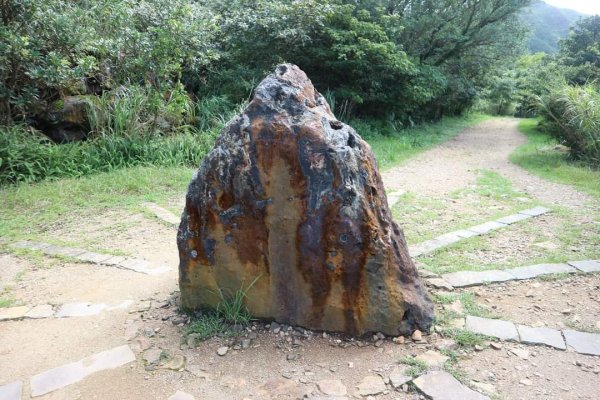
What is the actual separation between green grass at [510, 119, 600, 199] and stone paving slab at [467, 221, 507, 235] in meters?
2.14

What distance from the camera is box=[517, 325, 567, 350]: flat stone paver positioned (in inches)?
98.4

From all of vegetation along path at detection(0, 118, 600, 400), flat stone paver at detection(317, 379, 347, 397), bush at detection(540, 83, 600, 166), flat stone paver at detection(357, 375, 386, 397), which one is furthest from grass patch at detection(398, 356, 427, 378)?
bush at detection(540, 83, 600, 166)

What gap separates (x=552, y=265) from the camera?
3518 millimetres

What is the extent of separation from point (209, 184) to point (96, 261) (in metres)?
1.77

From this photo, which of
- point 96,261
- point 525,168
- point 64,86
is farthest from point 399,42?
point 96,261

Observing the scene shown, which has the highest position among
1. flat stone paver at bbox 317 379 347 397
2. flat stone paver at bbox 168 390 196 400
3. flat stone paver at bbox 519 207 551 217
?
flat stone paver at bbox 519 207 551 217

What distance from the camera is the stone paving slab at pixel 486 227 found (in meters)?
4.38

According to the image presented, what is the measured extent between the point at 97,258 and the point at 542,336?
137 inches

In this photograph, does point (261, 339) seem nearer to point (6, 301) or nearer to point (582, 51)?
point (6, 301)

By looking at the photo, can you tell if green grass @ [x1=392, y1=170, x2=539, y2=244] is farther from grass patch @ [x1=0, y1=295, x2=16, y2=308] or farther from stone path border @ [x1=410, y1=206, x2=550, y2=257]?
grass patch @ [x1=0, y1=295, x2=16, y2=308]

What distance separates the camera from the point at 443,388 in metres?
2.12

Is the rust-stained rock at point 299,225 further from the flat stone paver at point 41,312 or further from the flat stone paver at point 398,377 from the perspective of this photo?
the flat stone paver at point 41,312

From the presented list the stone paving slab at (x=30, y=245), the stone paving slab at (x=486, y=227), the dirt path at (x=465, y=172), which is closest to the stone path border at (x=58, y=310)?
the stone paving slab at (x=30, y=245)

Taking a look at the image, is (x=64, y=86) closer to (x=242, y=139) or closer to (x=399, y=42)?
(x=242, y=139)
